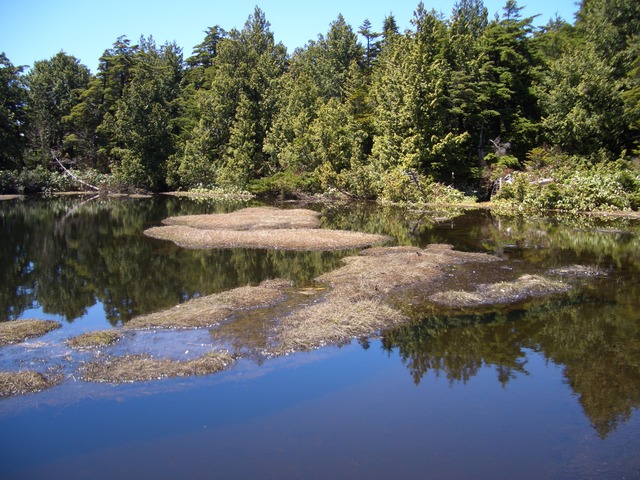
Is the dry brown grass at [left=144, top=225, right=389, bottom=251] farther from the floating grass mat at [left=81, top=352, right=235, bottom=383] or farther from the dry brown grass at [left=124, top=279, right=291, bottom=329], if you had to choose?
the floating grass mat at [left=81, top=352, right=235, bottom=383]

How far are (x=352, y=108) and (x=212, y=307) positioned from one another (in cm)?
5530

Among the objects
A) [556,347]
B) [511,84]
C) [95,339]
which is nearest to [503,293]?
[556,347]

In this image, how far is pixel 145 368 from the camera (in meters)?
12.9

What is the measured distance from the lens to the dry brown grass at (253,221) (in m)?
36.5

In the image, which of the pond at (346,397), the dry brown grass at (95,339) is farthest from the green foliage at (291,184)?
the dry brown grass at (95,339)

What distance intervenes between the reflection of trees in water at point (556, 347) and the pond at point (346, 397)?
0.06 m

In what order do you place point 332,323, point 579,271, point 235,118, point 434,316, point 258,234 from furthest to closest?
point 235,118 < point 258,234 < point 579,271 < point 434,316 < point 332,323

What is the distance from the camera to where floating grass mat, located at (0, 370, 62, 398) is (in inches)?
466

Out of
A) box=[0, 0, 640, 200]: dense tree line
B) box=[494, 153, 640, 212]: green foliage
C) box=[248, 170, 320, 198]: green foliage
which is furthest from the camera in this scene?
box=[248, 170, 320, 198]: green foliage

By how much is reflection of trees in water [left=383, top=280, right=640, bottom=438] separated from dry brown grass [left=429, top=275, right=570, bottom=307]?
3.86 ft

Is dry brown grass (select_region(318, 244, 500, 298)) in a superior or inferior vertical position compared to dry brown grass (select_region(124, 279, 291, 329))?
superior

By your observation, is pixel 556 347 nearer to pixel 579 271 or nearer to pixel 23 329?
pixel 579 271

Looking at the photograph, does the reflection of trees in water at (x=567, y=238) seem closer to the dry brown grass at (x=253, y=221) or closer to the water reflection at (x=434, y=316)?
the water reflection at (x=434, y=316)

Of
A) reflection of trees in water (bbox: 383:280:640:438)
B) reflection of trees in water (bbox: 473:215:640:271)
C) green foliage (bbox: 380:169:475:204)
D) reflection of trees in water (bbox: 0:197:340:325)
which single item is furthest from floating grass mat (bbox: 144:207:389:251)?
green foliage (bbox: 380:169:475:204)
